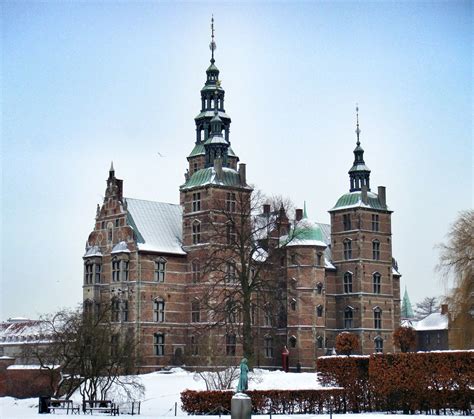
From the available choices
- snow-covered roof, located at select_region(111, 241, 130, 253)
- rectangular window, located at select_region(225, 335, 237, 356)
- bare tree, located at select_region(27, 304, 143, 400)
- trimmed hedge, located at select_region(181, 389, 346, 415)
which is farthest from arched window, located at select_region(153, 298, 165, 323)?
trimmed hedge, located at select_region(181, 389, 346, 415)

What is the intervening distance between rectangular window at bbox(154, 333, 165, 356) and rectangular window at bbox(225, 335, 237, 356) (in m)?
5.12

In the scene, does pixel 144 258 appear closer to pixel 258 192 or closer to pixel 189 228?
pixel 189 228

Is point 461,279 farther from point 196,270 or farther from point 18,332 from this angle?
point 18,332

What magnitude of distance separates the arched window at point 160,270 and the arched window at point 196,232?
3.16 metres

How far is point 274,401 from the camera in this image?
41156 mm

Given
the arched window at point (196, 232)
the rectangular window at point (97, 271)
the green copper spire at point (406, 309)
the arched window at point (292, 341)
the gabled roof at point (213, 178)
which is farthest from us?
the green copper spire at point (406, 309)

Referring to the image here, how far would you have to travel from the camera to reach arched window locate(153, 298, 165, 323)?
72062mm

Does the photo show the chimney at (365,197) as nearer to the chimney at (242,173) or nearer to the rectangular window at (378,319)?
the rectangular window at (378,319)

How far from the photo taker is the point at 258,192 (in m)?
58.3

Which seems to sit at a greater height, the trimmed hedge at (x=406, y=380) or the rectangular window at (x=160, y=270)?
the rectangular window at (x=160, y=270)

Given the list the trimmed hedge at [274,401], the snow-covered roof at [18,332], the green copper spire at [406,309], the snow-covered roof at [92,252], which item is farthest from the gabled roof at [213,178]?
the green copper spire at [406,309]

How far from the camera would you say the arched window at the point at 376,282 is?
3189 inches

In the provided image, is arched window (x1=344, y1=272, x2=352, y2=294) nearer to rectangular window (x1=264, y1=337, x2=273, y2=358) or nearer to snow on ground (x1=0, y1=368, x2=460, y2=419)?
rectangular window (x1=264, y1=337, x2=273, y2=358)

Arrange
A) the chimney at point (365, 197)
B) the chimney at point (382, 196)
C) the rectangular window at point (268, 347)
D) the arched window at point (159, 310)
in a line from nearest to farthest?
the arched window at point (159, 310) → the rectangular window at point (268, 347) → the chimney at point (365, 197) → the chimney at point (382, 196)
